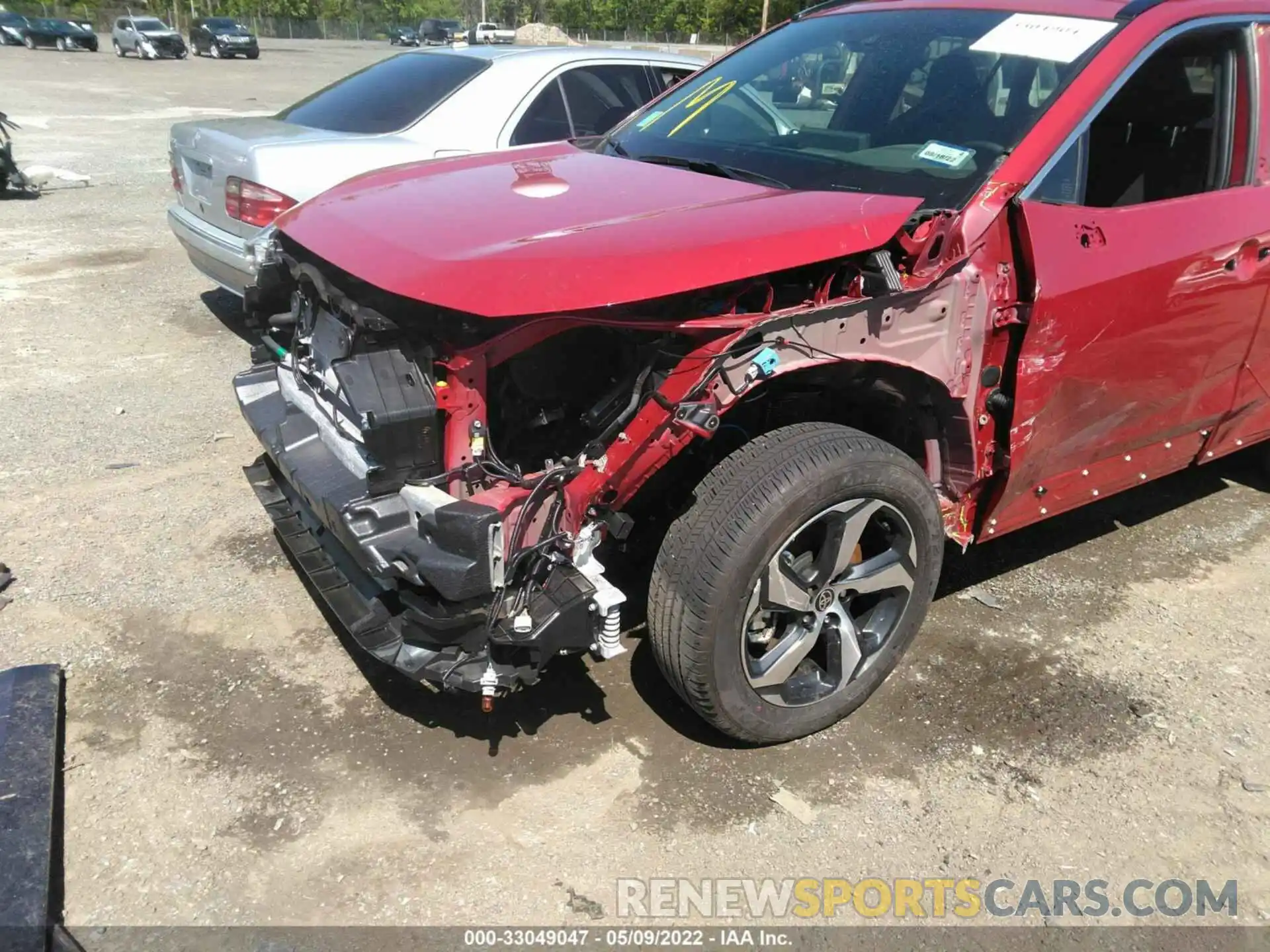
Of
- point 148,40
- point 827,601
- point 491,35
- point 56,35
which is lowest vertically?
point 827,601

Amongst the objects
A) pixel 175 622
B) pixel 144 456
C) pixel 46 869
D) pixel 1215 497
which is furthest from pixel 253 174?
pixel 1215 497

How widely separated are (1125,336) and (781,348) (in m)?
1.27

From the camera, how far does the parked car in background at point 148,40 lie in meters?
37.0

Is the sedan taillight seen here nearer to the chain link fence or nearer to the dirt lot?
the dirt lot

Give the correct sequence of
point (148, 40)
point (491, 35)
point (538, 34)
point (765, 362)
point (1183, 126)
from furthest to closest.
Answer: point (538, 34)
point (491, 35)
point (148, 40)
point (1183, 126)
point (765, 362)

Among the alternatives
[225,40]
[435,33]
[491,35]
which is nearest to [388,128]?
[225,40]

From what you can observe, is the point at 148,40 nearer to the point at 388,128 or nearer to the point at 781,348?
the point at 388,128

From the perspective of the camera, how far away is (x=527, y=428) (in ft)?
8.77

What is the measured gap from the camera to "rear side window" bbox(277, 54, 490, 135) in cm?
571

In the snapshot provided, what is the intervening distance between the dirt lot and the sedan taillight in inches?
60.3

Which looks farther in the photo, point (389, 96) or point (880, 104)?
point (389, 96)

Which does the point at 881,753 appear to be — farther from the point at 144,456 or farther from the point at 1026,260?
the point at 144,456

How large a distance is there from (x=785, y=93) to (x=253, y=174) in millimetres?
3108

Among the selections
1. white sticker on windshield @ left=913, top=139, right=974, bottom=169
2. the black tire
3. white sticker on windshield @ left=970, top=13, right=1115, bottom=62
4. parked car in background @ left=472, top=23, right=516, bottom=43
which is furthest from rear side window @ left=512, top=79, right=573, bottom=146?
parked car in background @ left=472, top=23, right=516, bottom=43
